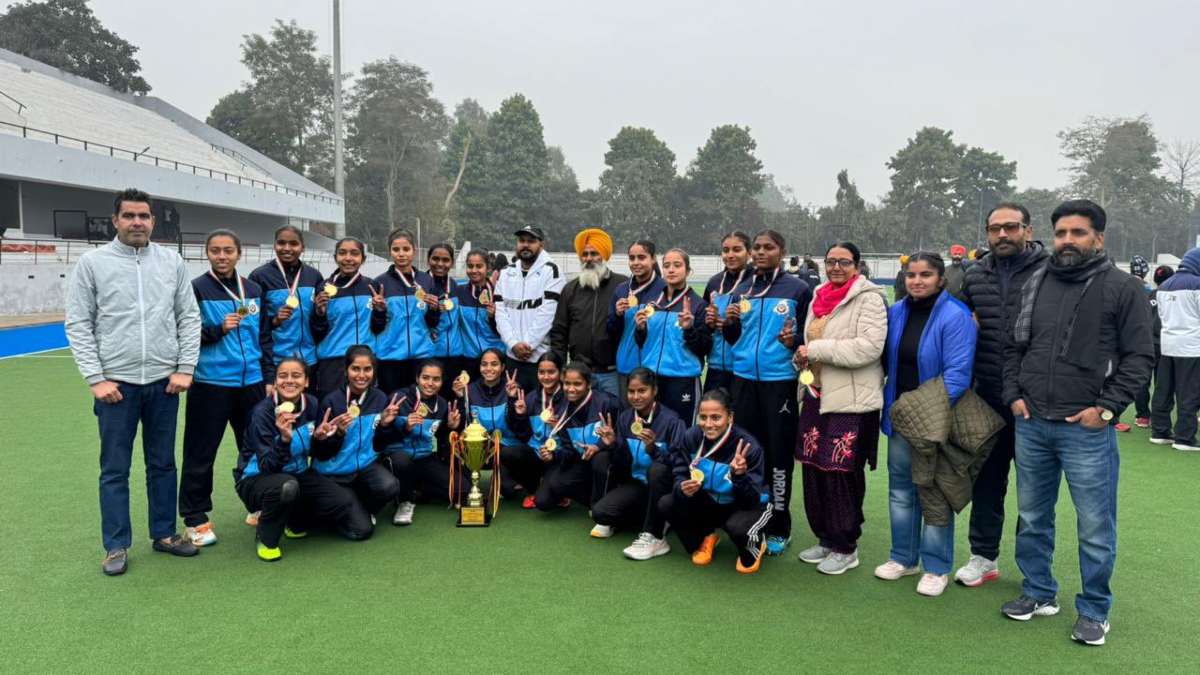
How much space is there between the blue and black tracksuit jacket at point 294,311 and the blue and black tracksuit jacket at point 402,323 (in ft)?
1.48

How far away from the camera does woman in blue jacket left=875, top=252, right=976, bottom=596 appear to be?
3.68 meters

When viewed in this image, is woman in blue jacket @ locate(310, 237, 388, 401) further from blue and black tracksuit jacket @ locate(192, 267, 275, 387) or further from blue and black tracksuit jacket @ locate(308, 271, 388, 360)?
blue and black tracksuit jacket @ locate(192, 267, 275, 387)

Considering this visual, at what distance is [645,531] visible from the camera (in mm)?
4453

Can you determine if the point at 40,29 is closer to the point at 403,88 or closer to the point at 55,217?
the point at 403,88

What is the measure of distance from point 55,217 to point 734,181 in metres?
39.1

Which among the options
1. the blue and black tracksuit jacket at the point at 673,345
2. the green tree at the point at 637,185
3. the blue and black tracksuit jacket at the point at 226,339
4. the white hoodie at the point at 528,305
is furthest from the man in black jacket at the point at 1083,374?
the green tree at the point at 637,185

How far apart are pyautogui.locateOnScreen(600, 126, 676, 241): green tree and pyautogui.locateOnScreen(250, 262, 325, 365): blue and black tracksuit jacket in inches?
1776

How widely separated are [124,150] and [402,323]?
83.0 feet

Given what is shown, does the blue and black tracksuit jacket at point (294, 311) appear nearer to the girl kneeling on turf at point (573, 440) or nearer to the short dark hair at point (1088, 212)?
the girl kneeling on turf at point (573, 440)

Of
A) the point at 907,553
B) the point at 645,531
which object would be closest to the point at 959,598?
the point at 907,553

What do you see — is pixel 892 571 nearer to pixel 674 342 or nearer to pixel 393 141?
pixel 674 342

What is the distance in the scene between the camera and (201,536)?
175 inches

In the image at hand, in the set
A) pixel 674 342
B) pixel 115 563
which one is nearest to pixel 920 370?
pixel 674 342

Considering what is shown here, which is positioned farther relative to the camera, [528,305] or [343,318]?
[528,305]
